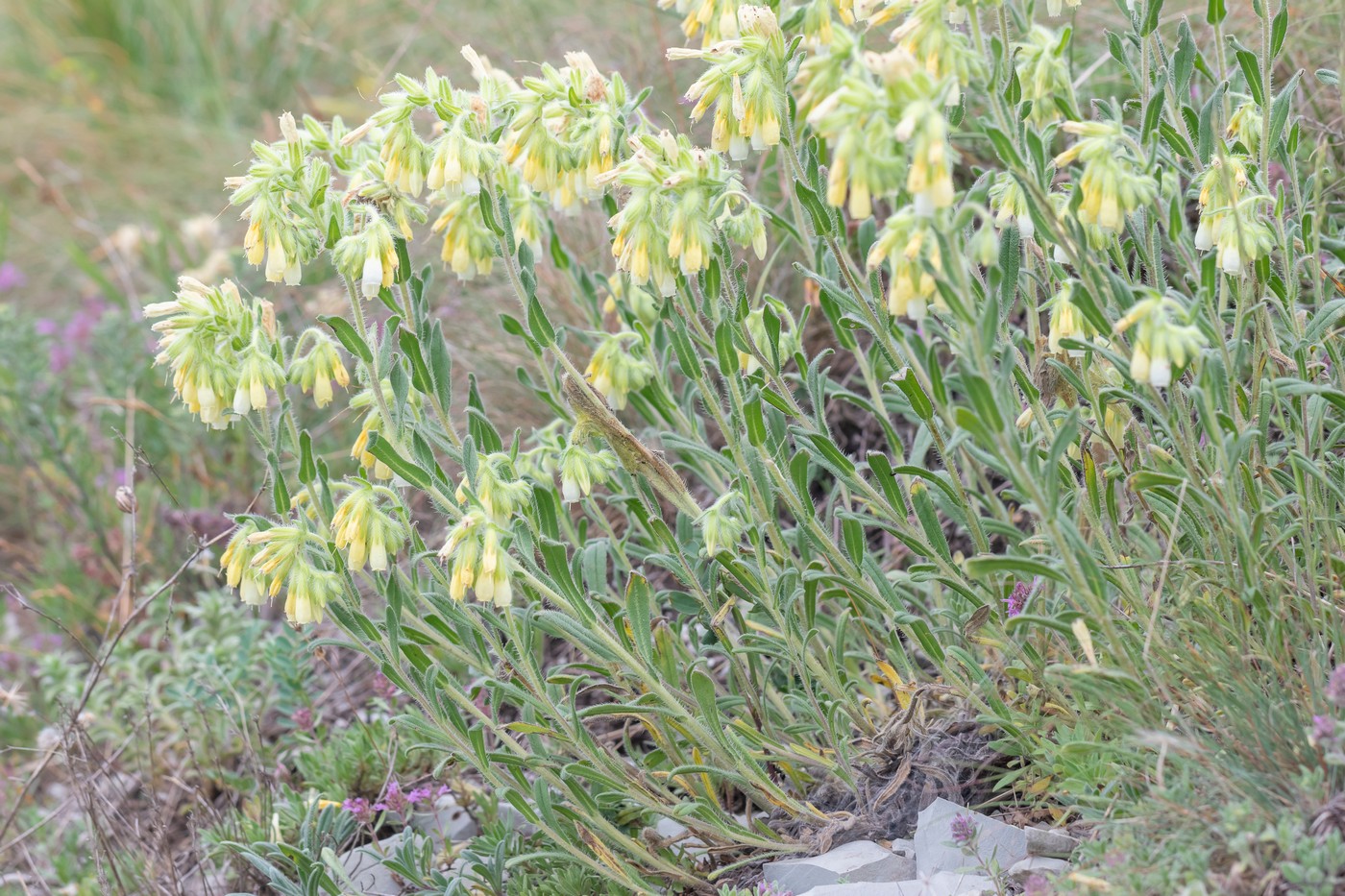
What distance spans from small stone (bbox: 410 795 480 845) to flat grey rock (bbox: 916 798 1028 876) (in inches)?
51.3

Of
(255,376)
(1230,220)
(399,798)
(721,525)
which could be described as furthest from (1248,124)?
(399,798)

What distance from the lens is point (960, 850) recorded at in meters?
2.24

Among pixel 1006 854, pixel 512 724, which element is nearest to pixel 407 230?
pixel 512 724

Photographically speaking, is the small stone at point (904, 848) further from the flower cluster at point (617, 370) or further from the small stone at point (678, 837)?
the flower cluster at point (617, 370)

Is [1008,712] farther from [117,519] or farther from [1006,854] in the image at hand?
[117,519]

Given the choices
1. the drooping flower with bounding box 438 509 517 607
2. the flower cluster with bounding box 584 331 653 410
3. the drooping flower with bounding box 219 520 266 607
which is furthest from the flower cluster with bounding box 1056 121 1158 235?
the drooping flower with bounding box 219 520 266 607

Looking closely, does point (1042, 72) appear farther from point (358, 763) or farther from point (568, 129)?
point (358, 763)

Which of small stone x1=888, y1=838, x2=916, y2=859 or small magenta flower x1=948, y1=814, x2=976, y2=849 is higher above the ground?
small magenta flower x1=948, y1=814, x2=976, y2=849

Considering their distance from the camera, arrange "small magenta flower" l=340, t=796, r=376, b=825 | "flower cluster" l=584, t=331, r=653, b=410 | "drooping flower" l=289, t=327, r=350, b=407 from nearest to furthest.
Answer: "drooping flower" l=289, t=327, r=350, b=407
"flower cluster" l=584, t=331, r=653, b=410
"small magenta flower" l=340, t=796, r=376, b=825

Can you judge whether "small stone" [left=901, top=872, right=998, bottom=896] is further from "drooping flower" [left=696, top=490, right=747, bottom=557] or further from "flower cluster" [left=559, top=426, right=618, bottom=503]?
"flower cluster" [left=559, top=426, right=618, bottom=503]

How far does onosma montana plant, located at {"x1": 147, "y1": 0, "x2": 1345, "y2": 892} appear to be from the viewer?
2045 mm

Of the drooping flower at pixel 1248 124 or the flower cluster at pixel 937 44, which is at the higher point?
the flower cluster at pixel 937 44

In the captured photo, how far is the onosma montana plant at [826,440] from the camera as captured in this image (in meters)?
2.04

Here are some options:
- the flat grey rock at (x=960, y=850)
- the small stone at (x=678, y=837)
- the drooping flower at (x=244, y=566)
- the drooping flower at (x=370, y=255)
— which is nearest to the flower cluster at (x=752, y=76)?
the drooping flower at (x=370, y=255)
